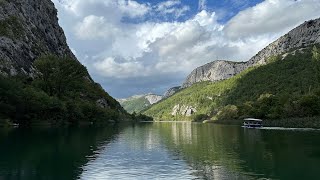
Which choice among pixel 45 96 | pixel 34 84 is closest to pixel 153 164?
pixel 45 96

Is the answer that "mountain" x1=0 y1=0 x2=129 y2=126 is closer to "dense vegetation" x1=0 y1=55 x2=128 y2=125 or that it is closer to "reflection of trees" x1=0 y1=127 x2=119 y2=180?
"dense vegetation" x1=0 y1=55 x2=128 y2=125

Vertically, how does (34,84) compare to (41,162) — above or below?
above

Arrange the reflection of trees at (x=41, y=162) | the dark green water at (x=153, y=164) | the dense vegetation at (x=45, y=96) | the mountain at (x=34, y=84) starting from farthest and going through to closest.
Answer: the mountain at (x=34, y=84), the dense vegetation at (x=45, y=96), the dark green water at (x=153, y=164), the reflection of trees at (x=41, y=162)

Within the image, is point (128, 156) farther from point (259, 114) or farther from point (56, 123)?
point (259, 114)

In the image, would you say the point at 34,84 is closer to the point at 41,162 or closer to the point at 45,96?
the point at 45,96

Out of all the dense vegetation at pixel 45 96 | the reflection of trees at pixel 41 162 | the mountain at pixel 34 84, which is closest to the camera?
the reflection of trees at pixel 41 162

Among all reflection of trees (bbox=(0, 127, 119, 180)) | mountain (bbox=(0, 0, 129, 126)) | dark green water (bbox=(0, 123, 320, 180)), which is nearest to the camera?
reflection of trees (bbox=(0, 127, 119, 180))

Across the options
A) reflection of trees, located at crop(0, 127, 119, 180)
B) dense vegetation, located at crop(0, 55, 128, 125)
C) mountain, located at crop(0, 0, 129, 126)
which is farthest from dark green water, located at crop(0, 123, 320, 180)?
mountain, located at crop(0, 0, 129, 126)

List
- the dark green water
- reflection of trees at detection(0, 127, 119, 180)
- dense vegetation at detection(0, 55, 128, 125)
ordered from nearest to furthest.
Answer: reflection of trees at detection(0, 127, 119, 180), the dark green water, dense vegetation at detection(0, 55, 128, 125)

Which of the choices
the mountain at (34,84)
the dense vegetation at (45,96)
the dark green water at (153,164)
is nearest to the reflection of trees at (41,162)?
the dark green water at (153,164)

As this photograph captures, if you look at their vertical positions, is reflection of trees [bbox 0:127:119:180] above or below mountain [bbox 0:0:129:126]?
below

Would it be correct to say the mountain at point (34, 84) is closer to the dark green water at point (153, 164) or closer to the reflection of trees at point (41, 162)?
the reflection of trees at point (41, 162)

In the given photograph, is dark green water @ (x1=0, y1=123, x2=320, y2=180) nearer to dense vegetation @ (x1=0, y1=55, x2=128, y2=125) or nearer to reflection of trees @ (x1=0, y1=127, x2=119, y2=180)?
reflection of trees @ (x1=0, y1=127, x2=119, y2=180)

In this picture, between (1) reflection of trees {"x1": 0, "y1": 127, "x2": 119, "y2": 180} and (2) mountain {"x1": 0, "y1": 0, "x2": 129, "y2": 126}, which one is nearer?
(1) reflection of trees {"x1": 0, "y1": 127, "x2": 119, "y2": 180}
